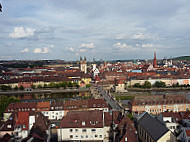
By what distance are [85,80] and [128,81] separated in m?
16.3

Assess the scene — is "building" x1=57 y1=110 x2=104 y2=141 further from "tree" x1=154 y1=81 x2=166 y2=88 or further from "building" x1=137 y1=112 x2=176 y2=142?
"tree" x1=154 y1=81 x2=166 y2=88

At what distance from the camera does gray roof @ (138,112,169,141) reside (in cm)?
1728

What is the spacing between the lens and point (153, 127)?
19.1 m

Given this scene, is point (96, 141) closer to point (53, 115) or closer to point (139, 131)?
point (139, 131)

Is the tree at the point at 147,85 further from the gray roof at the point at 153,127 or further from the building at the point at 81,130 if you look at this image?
the building at the point at 81,130

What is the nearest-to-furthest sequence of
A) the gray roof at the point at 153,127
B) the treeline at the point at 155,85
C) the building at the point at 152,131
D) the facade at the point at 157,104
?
the building at the point at 152,131, the gray roof at the point at 153,127, the facade at the point at 157,104, the treeline at the point at 155,85

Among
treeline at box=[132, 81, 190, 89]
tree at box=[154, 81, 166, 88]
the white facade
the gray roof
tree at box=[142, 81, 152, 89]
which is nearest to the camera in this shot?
the gray roof

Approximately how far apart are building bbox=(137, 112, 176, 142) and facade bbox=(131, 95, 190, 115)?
9.41 metres

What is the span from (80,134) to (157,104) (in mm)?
17055

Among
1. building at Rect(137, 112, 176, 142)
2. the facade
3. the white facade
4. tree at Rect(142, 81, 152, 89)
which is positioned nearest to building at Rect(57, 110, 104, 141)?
the white facade

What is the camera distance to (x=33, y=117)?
901 inches

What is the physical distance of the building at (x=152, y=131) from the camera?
16750 millimetres

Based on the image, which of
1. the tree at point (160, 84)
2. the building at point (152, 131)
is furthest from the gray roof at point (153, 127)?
the tree at point (160, 84)

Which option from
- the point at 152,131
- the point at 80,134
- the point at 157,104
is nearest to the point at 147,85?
the point at 157,104
